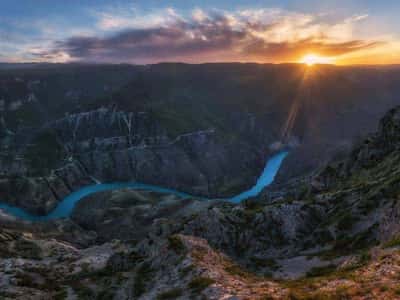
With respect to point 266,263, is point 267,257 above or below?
below

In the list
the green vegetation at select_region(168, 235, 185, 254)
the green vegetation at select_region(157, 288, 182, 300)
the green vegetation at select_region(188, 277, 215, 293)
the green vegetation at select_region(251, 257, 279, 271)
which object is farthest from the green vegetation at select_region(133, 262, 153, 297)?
the green vegetation at select_region(251, 257, 279, 271)

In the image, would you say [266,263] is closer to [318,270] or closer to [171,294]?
[318,270]

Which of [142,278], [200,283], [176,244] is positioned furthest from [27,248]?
[200,283]

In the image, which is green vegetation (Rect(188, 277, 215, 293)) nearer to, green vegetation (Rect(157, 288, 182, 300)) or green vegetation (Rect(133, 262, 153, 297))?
green vegetation (Rect(157, 288, 182, 300))

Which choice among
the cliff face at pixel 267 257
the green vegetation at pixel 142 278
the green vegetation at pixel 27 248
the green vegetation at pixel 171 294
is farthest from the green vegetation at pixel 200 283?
the green vegetation at pixel 27 248

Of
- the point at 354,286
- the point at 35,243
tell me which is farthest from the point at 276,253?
the point at 35,243
